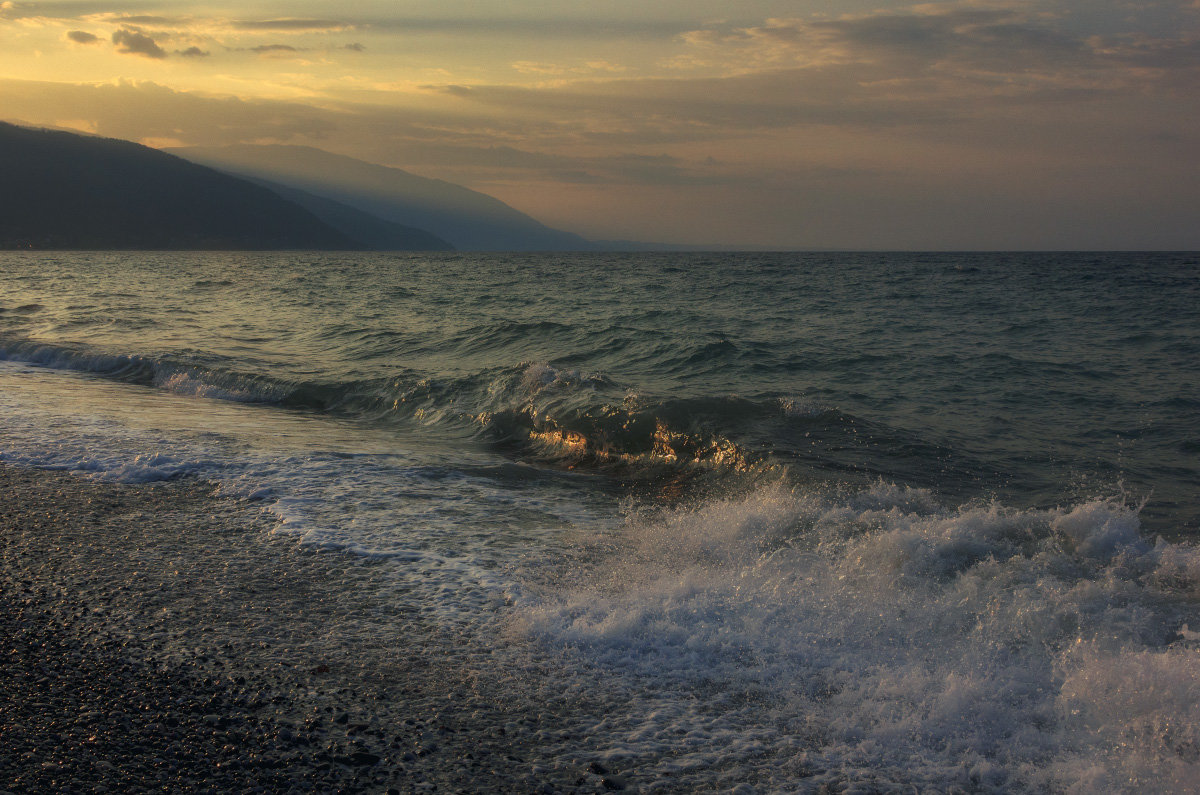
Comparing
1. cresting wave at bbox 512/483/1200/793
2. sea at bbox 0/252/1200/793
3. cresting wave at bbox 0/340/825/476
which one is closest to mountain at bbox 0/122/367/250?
cresting wave at bbox 0/340/825/476

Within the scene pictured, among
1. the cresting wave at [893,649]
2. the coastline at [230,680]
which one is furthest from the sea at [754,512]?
the coastline at [230,680]

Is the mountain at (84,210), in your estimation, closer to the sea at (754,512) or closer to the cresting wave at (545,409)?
the cresting wave at (545,409)

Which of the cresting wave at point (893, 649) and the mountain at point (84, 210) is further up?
the mountain at point (84, 210)

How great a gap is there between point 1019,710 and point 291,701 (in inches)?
157

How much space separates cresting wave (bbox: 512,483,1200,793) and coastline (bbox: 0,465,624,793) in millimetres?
664

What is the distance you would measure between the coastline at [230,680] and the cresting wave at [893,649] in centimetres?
66

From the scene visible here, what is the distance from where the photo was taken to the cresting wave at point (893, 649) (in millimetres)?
3824

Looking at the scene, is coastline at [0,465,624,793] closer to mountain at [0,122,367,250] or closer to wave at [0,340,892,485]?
wave at [0,340,892,485]

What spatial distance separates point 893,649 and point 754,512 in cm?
270

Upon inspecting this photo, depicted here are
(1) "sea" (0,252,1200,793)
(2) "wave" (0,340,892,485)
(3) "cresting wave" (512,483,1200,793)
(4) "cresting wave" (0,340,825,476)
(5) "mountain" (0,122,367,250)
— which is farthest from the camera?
(5) "mountain" (0,122,367,250)

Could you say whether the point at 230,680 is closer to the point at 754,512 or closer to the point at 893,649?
the point at 893,649

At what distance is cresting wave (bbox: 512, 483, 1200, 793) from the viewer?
12.5 ft

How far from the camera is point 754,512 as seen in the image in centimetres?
753

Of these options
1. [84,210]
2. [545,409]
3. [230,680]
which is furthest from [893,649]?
[84,210]
